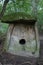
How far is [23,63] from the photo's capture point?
6.63 meters

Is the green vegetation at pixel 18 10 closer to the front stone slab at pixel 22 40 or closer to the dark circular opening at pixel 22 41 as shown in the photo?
the front stone slab at pixel 22 40

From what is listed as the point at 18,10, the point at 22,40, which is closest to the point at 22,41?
the point at 22,40

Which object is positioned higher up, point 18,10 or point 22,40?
point 22,40

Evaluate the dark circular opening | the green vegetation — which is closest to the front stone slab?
the dark circular opening

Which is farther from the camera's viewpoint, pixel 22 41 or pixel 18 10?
pixel 18 10

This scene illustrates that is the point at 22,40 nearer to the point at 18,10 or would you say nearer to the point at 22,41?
the point at 22,41

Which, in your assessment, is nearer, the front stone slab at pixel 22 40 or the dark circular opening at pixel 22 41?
the front stone slab at pixel 22 40

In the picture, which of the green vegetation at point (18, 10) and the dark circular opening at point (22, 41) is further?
the dark circular opening at point (22, 41)

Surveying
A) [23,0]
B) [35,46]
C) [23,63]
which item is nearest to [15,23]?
[35,46]

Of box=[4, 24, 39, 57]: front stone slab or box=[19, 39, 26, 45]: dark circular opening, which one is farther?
box=[19, 39, 26, 45]: dark circular opening

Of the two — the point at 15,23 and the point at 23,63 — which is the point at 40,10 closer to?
the point at 15,23

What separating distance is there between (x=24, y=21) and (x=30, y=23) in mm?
435

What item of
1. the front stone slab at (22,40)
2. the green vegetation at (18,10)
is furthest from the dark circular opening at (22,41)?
the green vegetation at (18,10)

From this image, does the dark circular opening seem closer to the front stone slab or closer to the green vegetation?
the front stone slab
